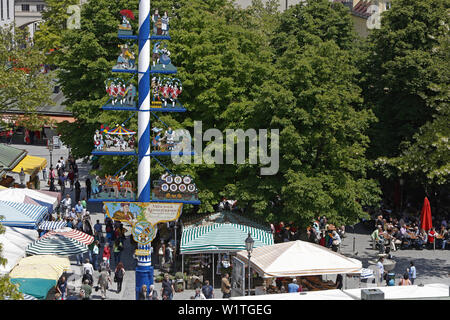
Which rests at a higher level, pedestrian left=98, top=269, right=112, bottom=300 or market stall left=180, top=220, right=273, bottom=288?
market stall left=180, top=220, right=273, bottom=288

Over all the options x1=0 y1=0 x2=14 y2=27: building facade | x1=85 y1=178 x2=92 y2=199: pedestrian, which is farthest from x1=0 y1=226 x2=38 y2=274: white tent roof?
x1=0 y1=0 x2=14 y2=27: building facade

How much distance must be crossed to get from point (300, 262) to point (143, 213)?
6174 mm

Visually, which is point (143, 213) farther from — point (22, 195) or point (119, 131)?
point (22, 195)

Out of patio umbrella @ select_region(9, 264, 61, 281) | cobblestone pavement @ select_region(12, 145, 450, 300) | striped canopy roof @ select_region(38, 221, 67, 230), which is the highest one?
striped canopy roof @ select_region(38, 221, 67, 230)

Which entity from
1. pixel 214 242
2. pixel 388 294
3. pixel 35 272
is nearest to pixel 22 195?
pixel 214 242

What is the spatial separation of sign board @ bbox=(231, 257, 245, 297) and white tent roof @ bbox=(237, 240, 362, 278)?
68 centimetres

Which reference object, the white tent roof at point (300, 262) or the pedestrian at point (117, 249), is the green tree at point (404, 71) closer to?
the white tent roof at point (300, 262)

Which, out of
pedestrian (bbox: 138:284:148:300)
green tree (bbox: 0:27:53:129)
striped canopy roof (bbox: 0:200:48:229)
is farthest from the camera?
green tree (bbox: 0:27:53:129)

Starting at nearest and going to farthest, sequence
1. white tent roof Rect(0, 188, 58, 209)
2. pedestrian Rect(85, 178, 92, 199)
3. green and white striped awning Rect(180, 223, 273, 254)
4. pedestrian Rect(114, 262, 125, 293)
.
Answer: pedestrian Rect(114, 262, 125, 293) → green and white striped awning Rect(180, 223, 273, 254) → white tent roof Rect(0, 188, 58, 209) → pedestrian Rect(85, 178, 92, 199)

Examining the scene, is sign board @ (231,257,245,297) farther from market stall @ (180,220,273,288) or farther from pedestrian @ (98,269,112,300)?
pedestrian @ (98,269,112,300)

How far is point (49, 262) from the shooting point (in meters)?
29.2

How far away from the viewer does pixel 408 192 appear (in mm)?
46875

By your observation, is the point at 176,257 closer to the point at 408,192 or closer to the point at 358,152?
the point at 358,152

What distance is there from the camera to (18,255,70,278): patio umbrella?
A: 94.7ft
